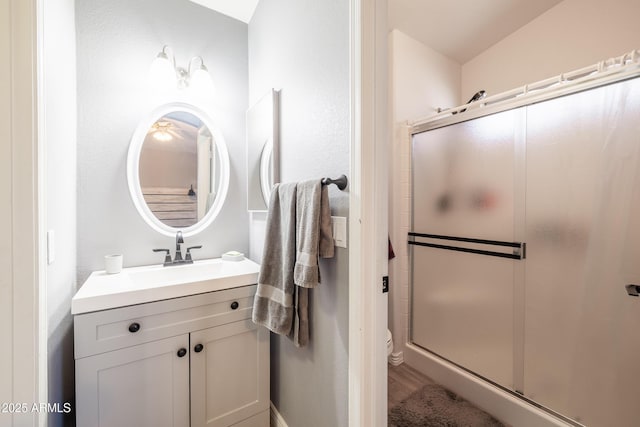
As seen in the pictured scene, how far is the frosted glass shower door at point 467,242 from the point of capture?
161cm

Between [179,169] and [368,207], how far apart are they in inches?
53.0

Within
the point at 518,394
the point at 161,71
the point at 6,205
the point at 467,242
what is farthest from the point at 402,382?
the point at 161,71

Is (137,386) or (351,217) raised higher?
(351,217)

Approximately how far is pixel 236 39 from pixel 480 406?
2.95 meters

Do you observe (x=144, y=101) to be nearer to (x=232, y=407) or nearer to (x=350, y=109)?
(x=350, y=109)

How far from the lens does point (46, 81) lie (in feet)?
2.91

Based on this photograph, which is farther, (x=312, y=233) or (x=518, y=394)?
(x=518, y=394)

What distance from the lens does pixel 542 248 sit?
1472 millimetres

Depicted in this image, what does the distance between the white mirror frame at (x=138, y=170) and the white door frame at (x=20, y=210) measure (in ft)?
2.68

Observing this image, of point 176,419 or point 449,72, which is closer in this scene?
point 176,419

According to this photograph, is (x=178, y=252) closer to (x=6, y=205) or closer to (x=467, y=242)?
(x=6, y=205)

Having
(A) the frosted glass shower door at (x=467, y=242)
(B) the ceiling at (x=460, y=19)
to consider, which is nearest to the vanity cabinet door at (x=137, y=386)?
(A) the frosted glass shower door at (x=467, y=242)

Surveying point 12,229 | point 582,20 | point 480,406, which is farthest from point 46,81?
point 582,20

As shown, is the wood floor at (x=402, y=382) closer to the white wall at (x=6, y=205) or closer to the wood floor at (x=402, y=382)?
the wood floor at (x=402, y=382)
